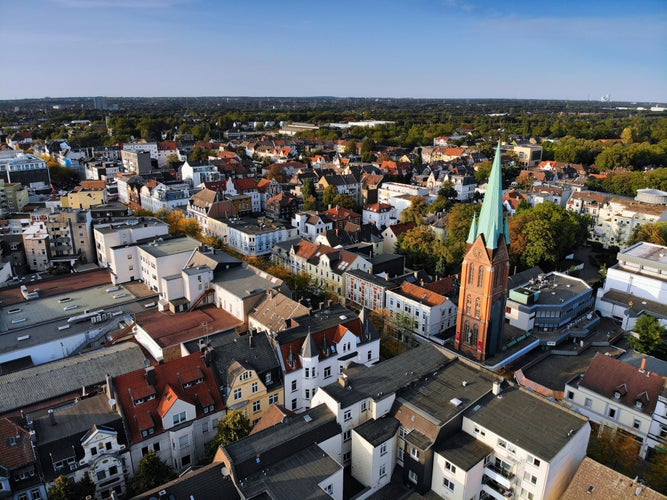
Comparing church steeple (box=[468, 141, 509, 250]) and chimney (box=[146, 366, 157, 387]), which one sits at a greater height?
church steeple (box=[468, 141, 509, 250])

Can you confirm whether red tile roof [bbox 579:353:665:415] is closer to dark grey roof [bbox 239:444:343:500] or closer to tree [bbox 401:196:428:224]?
dark grey roof [bbox 239:444:343:500]

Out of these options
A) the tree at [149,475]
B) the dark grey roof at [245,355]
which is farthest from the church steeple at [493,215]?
the tree at [149,475]

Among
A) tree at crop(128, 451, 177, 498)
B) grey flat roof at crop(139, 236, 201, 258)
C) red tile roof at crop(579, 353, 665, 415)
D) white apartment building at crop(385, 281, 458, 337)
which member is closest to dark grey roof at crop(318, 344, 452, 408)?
tree at crop(128, 451, 177, 498)

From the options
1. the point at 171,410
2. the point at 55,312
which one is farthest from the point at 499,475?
the point at 55,312

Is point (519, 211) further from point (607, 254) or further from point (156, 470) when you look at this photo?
point (156, 470)

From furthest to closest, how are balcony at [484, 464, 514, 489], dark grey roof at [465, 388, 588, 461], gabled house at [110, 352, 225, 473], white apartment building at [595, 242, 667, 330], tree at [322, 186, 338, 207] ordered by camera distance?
tree at [322, 186, 338, 207] → white apartment building at [595, 242, 667, 330] → gabled house at [110, 352, 225, 473] → balcony at [484, 464, 514, 489] → dark grey roof at [465, 388, 588, 461]

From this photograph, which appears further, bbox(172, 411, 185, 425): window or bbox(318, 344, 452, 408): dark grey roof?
bbox(172, 411, 185, 425): window

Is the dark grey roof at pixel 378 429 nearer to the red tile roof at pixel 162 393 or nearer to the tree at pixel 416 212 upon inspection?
the red tile roof at pixel 162 393
